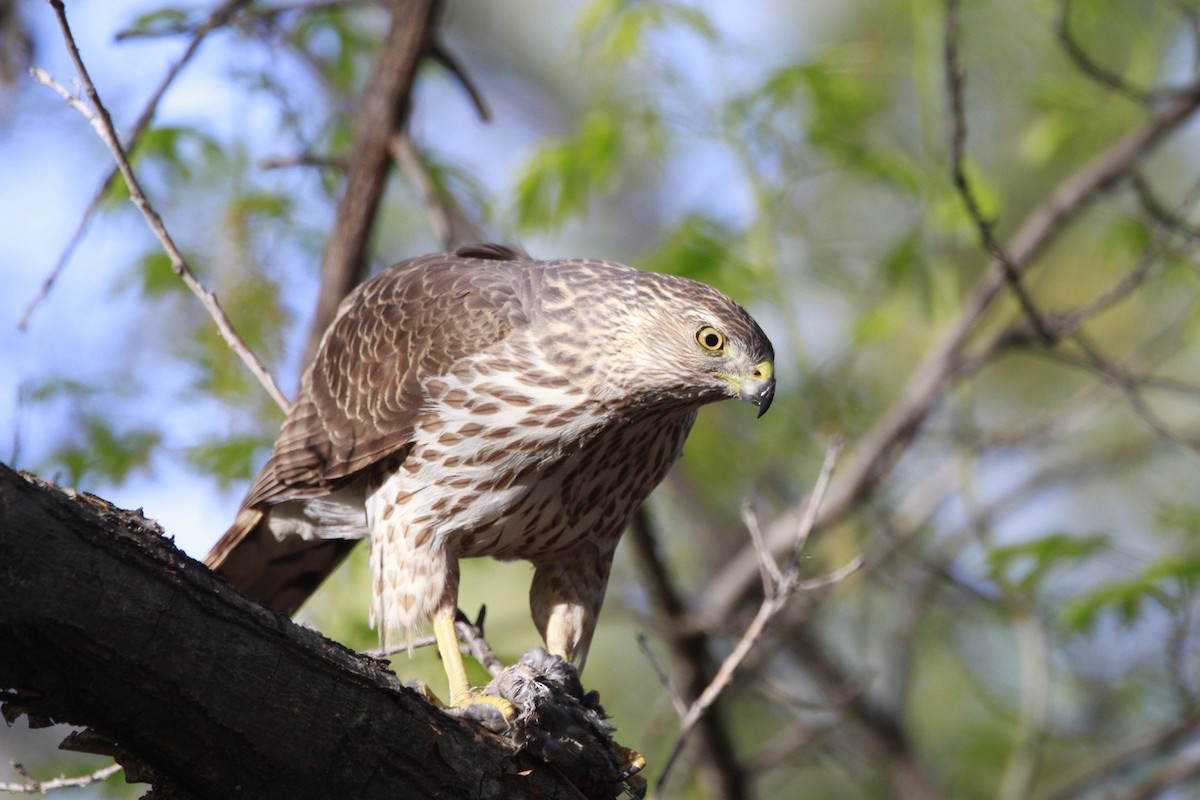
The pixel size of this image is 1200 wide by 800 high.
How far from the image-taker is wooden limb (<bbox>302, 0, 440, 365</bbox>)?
4.96 m

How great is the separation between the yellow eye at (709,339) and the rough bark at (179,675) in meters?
1.27

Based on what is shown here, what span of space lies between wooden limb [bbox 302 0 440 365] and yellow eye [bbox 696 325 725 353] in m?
2.06

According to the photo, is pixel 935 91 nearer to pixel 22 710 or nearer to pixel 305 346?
pixel 305 346

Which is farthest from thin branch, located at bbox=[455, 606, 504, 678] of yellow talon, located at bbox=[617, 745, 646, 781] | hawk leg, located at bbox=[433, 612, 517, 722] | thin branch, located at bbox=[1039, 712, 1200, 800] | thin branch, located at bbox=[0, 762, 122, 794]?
thin branch, located at bbox=[1039, 712, 1200, 800]

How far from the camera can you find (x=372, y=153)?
505 centimetres

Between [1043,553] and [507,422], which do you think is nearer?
[507,422]

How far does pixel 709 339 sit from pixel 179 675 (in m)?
1.69

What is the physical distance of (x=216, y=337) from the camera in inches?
215

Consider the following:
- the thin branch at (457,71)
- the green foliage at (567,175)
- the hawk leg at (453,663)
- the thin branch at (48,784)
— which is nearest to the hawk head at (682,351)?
the hawk leg at (453,663)

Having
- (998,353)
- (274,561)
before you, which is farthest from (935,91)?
(274,561)

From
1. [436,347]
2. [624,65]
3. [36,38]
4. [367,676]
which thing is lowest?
[367,676]

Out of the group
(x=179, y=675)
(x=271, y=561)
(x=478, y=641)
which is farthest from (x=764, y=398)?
(x=271, y=561)

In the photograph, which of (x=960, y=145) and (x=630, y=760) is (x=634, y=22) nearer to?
(x=960, y=145)

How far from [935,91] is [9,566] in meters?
5.51
